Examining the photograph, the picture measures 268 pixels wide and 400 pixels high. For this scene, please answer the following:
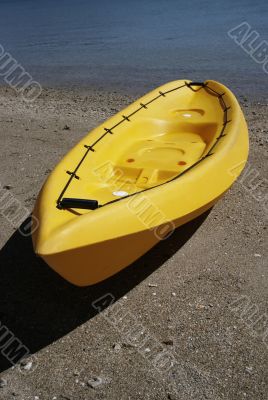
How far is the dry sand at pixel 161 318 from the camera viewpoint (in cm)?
308

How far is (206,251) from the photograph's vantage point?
14.4 feet

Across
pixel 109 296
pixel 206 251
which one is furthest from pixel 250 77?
pixel 109 296

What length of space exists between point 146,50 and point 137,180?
44.5 ft

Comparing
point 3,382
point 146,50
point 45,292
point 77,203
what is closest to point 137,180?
point 77,203

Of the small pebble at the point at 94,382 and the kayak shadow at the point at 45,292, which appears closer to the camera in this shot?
the small pebble at the point at 94,382

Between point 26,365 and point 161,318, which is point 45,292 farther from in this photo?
point 161,318

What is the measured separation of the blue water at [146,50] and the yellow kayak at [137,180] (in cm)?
524

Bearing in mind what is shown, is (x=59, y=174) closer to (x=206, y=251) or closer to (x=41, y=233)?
(x=41, y=233)

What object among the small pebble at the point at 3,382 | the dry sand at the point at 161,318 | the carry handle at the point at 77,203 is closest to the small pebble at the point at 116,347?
the dry sand at the point at 161,318

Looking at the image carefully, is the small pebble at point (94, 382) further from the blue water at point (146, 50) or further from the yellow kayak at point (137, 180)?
the blue water at point (146, 50)

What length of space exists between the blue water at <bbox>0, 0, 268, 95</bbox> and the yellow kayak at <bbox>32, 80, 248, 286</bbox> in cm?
524

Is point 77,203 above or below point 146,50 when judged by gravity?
above

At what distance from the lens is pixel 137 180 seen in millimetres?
4562

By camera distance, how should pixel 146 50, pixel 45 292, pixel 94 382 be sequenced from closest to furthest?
pixel 94 382
pixel 45 292
pixel 146 50
